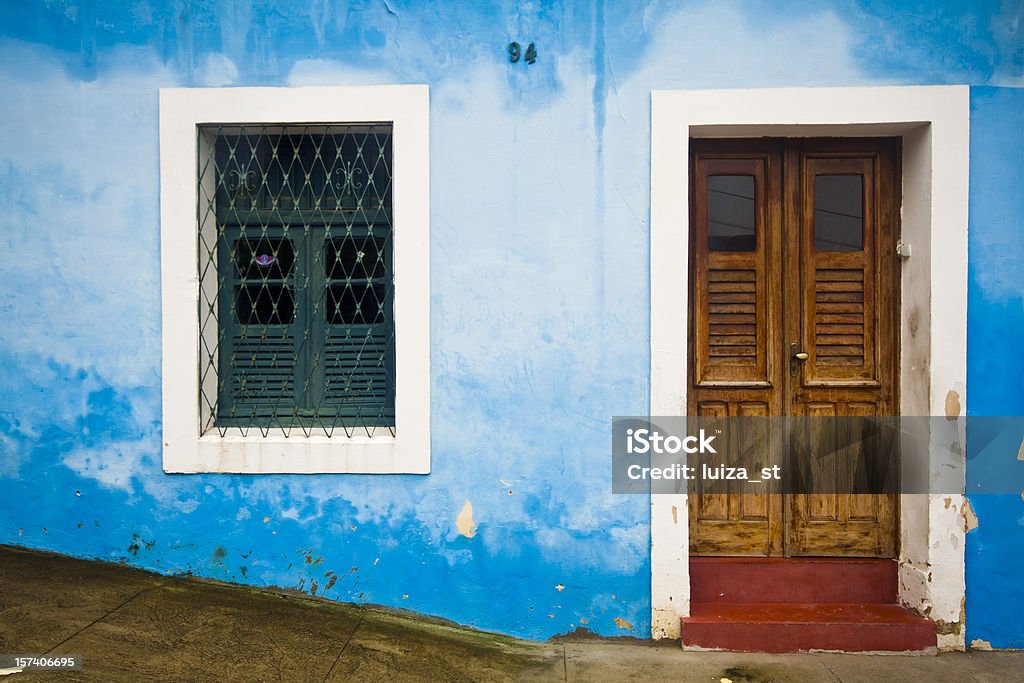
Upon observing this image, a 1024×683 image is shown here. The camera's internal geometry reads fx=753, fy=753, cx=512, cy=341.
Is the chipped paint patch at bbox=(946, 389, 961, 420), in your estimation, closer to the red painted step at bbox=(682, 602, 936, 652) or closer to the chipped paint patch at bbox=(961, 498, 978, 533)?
the chipped paint patch at bbox=(961, 498, 978, 533)

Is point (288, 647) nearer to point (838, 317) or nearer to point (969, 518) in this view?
point (838, 317)

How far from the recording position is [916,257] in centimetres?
397

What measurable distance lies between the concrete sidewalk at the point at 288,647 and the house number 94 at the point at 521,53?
117 inches

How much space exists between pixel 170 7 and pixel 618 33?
7.68ft

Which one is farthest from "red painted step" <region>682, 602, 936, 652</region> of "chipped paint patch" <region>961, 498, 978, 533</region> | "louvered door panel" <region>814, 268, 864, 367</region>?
"louvered door panel" <region>814, 268, 864, 367</region>

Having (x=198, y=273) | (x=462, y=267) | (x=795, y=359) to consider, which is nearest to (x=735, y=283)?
(x=795, y=359)

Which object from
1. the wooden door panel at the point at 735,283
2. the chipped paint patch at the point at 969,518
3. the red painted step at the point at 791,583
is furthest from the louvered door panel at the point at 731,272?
the chipped paint patch at the point at 969,518

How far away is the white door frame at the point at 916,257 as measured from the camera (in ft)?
12.5

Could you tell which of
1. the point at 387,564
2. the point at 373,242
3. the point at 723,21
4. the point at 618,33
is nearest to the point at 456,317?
the point at 373,242

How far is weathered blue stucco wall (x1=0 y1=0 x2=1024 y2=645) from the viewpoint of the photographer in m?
3.87

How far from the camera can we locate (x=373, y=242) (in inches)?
161

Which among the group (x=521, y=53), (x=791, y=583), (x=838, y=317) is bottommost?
(x=791, y=583)

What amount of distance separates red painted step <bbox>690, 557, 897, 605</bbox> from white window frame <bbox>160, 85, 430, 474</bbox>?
5.52 feet

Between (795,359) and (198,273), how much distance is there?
128 inches
